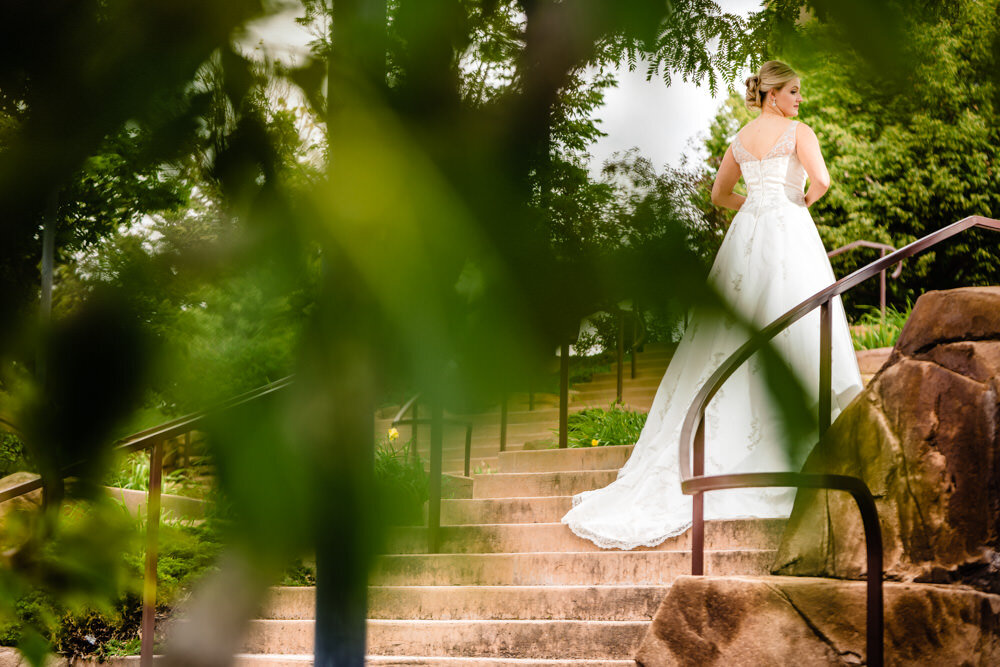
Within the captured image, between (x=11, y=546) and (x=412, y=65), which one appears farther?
(x=11, y=546)

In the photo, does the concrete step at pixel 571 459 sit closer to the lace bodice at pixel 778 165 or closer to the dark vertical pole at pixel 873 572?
the dark vertical pole at pixel 873 572

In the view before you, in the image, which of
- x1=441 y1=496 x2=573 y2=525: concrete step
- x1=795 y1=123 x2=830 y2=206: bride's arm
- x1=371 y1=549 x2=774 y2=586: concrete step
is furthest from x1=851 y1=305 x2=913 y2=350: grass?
x1=795 y1=123 x2=830 y2=206: bride's arm

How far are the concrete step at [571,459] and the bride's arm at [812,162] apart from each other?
4096 mm

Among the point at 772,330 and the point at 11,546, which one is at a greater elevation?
the point at 772,330

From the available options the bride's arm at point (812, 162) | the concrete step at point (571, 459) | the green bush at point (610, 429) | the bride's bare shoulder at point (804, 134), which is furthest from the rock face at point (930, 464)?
the bride's bare shoulder at point (804, 134)

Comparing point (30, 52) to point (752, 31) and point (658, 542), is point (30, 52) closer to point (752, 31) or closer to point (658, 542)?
point (752, 31)

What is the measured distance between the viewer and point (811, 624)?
2.70 meters

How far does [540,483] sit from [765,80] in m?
4.35

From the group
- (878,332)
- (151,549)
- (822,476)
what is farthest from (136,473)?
(878,332)

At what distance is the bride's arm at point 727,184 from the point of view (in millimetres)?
518

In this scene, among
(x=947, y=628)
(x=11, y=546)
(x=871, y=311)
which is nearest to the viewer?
(x=11, y=546)

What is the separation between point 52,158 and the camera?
470mm

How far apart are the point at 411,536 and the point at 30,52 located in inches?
11.6

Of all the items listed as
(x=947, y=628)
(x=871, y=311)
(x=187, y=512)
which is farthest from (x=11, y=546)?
(x=871, y=311)
